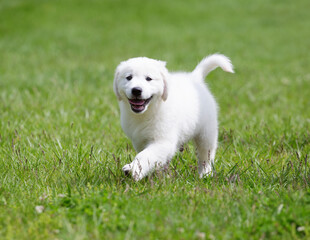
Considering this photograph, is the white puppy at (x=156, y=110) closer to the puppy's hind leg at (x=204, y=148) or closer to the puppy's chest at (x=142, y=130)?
the puppy's chest at (x=142, y=130)

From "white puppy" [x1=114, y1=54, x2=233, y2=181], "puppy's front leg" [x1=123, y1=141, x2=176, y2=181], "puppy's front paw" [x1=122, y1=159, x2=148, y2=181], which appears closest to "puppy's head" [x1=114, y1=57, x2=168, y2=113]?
"white puppy" [x1=114, y1=54, x2=233, y2=181]

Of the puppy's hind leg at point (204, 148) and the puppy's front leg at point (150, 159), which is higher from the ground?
the puppy's front leg at point (150, 159)

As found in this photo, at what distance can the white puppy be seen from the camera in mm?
3360

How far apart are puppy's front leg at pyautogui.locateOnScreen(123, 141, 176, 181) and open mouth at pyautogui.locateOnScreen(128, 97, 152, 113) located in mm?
307

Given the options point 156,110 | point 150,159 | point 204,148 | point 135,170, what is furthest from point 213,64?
point 135,170

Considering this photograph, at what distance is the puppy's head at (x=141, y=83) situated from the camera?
132 inches

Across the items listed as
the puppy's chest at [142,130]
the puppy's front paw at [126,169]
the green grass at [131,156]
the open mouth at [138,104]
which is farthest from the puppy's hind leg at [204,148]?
the puppy's front paw at [126,169]

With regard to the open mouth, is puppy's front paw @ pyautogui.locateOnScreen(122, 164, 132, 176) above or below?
below

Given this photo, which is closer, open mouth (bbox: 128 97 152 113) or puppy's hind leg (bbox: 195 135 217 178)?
open mouth (bbox: 128 97 152 113)

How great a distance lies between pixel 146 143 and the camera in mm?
3613

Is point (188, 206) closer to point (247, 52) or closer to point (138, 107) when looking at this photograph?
point (138, 107)

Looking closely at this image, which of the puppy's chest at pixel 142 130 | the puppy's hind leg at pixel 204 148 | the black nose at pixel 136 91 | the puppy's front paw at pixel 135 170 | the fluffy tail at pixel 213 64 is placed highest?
the fluffy tail at pixel 213 64

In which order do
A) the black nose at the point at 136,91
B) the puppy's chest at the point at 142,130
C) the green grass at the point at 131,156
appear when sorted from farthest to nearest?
1. the puppy's chest at the point at 142,130
2. the black nose at the point at 136,91
3. the green grass at the point at 131,156

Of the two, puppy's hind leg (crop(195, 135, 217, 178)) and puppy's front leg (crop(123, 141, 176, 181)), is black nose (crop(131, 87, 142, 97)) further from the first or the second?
puppy's hind leg (crop(195, 135, 217, 178))
